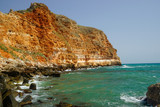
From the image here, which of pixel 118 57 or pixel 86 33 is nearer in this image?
pixel 86 33

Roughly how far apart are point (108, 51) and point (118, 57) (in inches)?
615

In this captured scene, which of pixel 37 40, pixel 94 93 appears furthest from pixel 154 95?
pixel 37 40

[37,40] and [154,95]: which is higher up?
[37,40]

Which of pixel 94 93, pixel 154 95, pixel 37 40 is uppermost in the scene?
pixel 37 40

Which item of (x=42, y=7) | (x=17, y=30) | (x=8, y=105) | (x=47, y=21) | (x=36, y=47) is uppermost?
(x=42, y=7)

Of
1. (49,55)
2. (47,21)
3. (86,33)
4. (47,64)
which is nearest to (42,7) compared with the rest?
(47,21)

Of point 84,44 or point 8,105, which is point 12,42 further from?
point 84,44

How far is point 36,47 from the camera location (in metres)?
39.9

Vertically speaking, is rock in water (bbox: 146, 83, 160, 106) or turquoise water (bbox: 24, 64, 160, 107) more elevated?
rock in water (bbox: 146, 83, 160, 106)

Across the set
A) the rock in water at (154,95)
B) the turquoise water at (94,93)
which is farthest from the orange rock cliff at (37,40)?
the rock in water at (154,95)

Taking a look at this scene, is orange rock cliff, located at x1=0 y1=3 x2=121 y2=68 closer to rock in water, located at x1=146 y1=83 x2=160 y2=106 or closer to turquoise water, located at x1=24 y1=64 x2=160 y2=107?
turquoise water, located at x1=24 y1=64 x2=160 y2=107

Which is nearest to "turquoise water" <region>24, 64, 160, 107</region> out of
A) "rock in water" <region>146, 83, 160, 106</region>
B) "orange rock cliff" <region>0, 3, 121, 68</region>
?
"rock in water" <region>146, 83, 160, 106</region>

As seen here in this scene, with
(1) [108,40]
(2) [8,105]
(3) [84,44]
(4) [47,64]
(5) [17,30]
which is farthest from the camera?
(1) [108,40]

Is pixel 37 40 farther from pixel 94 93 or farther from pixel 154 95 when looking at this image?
pixel 154 95
